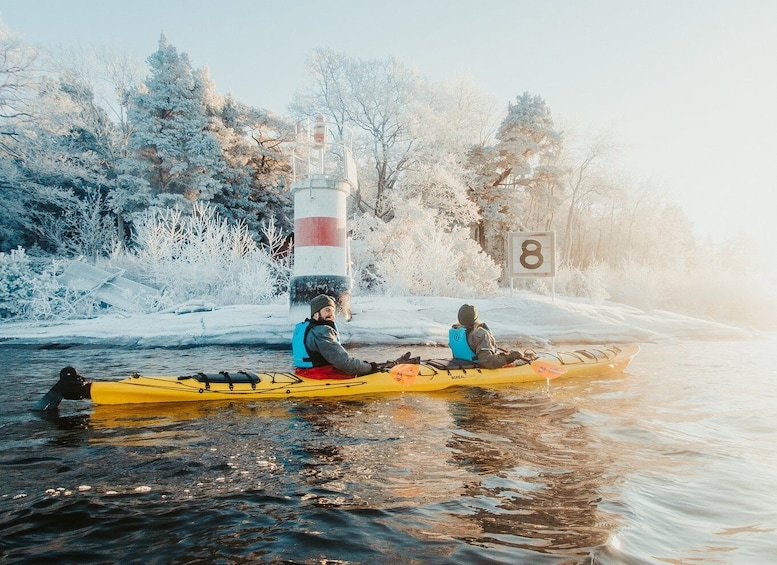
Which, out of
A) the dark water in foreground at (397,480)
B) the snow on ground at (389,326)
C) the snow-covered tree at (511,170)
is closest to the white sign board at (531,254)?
the snow on ground at (389,326)

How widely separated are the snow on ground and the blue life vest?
3961mm

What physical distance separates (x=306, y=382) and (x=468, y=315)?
2.39 m

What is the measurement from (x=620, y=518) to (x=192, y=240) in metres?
15.5

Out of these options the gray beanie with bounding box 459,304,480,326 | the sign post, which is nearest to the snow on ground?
the sign post

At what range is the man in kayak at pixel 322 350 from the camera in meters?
6.54

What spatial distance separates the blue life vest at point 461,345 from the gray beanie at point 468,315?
0.15m

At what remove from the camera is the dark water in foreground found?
2.89 metres

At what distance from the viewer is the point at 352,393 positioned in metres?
6.75

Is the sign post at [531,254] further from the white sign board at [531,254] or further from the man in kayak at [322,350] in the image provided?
the man in kayak at [322,350]

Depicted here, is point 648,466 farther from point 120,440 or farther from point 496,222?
point 496,222

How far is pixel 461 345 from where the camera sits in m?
7.68

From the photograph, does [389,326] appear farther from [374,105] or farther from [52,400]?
[374,105]

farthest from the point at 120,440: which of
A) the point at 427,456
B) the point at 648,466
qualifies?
the point at 648,466

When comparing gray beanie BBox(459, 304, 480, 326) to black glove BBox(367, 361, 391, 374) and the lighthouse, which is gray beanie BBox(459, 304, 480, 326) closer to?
black glove BBox(367, 361, 391, 374)
